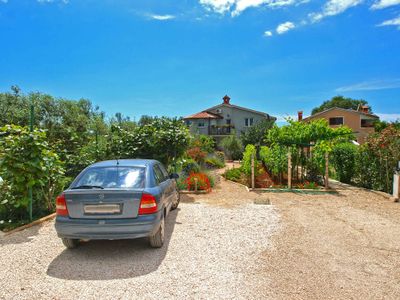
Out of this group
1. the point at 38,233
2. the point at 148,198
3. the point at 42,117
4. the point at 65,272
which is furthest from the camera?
the point at 42,117

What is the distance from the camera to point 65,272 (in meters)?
3.64

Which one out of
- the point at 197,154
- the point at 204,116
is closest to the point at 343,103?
the point at 204,116

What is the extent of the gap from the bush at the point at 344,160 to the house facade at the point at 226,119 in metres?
22.3

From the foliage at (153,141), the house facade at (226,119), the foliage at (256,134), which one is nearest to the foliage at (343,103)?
the house facade at (226,119)

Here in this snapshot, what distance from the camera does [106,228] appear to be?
3.89 m

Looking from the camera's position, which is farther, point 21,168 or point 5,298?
point 21,168

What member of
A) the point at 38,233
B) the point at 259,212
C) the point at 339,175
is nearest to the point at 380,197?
the point at 339,175

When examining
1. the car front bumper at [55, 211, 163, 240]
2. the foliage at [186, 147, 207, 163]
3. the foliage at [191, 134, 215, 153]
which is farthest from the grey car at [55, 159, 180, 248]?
the foliage at [186, 147, 207, 163]

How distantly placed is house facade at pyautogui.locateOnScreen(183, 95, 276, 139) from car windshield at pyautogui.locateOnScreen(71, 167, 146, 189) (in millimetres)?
30067

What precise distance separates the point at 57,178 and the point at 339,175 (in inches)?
485

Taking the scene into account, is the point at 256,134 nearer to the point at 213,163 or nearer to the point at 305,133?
the point at 213,163

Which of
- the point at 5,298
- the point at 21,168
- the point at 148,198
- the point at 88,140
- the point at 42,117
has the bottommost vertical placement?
the point at 5,298

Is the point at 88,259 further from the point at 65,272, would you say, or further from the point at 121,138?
the point at 121,138

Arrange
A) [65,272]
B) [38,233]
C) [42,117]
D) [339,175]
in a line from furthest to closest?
1. [42,117]
2. [339,175]
3. [38,233]
4. [65,272]
